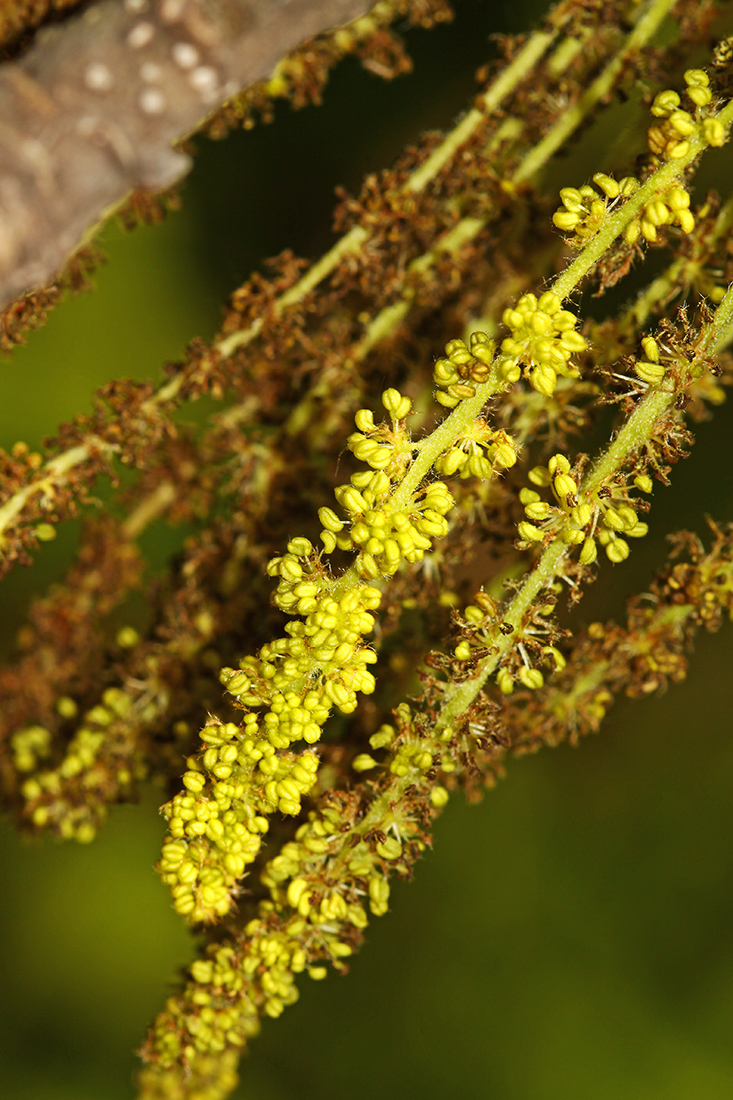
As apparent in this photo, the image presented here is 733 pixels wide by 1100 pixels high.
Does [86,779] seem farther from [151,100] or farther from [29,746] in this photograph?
[151,100]

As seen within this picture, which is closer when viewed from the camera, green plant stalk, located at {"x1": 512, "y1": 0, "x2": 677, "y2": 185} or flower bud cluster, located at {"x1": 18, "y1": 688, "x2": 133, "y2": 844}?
green plant stalk, located at {"x1": 512, "y1": 0, "x2": 677, "y2": 185}

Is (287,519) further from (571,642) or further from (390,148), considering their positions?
(390,148)

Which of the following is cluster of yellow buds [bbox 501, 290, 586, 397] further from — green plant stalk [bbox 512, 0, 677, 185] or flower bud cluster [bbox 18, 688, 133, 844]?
flower bud cluster [bbox 18, 688, 133, 844]

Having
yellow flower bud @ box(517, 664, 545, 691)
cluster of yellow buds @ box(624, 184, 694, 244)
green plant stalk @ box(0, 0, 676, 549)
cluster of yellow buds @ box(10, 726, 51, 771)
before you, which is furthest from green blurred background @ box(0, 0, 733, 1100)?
cluster of yellow buds @ box(624, 184, 694, 244)

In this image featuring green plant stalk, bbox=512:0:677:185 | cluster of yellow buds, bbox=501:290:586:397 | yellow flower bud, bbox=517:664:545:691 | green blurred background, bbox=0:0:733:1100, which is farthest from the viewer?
green blurred background, bbox=0:0:733:1100

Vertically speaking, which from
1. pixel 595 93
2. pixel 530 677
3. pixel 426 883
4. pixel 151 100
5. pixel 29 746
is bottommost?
pixel 426 883

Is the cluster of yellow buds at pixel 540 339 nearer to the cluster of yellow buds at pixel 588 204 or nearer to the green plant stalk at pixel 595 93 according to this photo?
the cluster of yellow buds at pixel 588 204

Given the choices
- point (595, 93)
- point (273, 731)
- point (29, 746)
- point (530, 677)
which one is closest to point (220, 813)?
point (273, 731)
